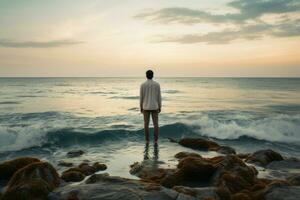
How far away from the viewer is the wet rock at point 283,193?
548 cm

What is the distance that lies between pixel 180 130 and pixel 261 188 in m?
11.8

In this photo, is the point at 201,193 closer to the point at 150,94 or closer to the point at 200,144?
the point at 200,144

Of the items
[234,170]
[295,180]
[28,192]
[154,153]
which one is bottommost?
[154,153]

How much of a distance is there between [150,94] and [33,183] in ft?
22.6

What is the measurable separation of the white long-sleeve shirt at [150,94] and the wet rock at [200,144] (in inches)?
65.7

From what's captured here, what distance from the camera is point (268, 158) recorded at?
9453 mm

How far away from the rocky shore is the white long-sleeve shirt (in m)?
3.58

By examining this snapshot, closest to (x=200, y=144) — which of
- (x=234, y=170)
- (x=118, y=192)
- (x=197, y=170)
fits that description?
(x=197, y=170)

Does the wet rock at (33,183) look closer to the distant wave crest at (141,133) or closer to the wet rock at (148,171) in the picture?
the wet rock at (148,171)

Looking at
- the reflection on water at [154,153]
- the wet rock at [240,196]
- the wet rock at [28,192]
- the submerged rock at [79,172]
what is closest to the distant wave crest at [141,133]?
the reflection on water at [154,153]

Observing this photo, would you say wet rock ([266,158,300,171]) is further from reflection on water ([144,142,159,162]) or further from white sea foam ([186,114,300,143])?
white sea foam ([186,114,300,143])

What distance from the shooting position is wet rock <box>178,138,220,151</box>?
38.6ft

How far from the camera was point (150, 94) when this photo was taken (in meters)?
12.0

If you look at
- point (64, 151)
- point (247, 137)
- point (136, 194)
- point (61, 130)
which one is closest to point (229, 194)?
point (136, 194)
